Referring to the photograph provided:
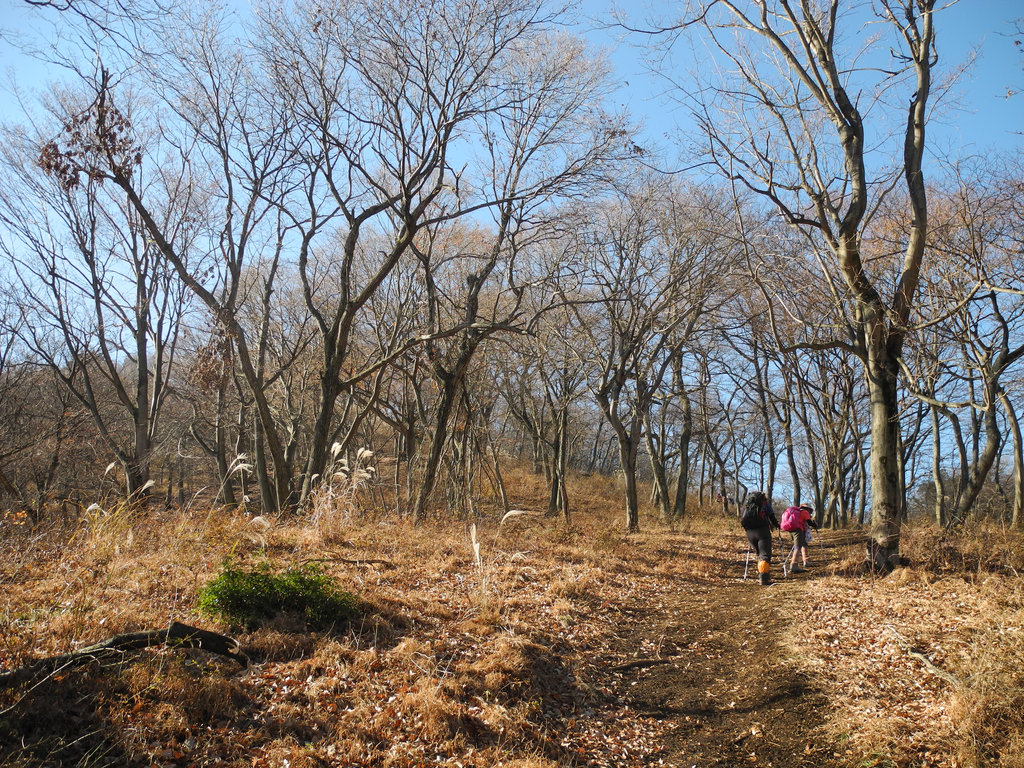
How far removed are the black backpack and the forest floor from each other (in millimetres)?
1700

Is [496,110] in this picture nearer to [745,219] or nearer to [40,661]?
[745,219]

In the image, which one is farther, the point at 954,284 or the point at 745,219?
the point at 745,219

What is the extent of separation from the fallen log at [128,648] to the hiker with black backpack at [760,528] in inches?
284

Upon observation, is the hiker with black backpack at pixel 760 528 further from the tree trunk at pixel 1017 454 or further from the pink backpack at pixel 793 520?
the tree trunk at pixel 1017 454

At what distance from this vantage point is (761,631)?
6137 mm

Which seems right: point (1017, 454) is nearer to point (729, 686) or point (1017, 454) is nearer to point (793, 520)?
point (793, 520)

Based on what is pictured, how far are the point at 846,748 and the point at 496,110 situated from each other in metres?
9.94

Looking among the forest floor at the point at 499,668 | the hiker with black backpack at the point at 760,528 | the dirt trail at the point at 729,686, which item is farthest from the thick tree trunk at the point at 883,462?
the hiker with black backpack at the point at 760,528

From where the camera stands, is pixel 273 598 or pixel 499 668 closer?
pixel 499 668

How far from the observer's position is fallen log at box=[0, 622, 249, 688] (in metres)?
3.20

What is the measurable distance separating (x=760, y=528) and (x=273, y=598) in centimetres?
731

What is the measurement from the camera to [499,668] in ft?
15.2

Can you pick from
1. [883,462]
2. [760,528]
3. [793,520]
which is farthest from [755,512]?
[883,462]

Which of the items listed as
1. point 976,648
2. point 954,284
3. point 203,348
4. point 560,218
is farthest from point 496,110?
point 976,648
